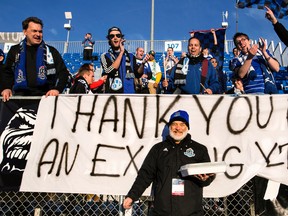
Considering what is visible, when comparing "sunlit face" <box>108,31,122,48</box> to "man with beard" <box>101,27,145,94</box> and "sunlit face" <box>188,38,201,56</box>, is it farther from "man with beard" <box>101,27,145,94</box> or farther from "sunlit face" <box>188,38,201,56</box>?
"sunlit face" <box>188,38,201,56</box>

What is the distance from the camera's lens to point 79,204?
14.1 feet

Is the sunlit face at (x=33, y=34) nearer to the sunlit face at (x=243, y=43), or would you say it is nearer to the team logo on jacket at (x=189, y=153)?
the team logo on jacket at (x=189, y=153)

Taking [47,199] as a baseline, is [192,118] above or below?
above

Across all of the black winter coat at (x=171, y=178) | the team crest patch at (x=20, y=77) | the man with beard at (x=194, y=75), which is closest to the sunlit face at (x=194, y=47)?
the man with beard at (x=194, y=75)

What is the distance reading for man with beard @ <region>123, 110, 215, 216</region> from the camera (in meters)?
3.11

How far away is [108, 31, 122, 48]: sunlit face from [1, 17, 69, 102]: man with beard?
31.4 inches

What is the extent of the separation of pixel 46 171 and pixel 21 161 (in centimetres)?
35

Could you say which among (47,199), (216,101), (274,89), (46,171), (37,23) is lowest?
(47,199)

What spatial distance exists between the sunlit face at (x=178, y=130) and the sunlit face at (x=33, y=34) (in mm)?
2112

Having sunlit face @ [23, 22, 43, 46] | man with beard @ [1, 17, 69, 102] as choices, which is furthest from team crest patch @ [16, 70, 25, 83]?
sunlit face @ [23, 22, 43, 46]

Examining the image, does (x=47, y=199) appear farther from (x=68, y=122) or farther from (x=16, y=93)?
(x=16, y=93)

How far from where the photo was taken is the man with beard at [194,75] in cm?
450

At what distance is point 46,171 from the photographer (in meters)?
3.95

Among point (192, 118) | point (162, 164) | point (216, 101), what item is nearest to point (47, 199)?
point (162, 164)
